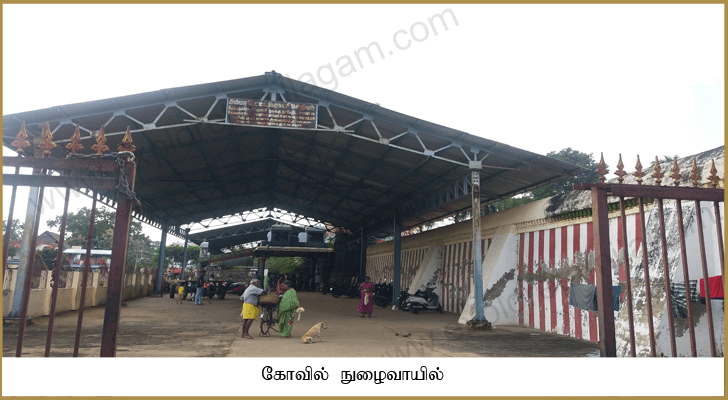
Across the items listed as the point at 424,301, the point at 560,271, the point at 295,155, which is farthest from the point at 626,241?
the point at 295,155

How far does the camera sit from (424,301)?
15711 mm

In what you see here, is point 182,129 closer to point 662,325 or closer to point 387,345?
point 387,345

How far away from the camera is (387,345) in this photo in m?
8.26

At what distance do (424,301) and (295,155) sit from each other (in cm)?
716

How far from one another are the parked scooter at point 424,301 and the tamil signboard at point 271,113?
787cm

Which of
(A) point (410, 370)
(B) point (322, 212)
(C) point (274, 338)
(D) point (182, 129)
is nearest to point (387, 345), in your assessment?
(C) point (274, 338)

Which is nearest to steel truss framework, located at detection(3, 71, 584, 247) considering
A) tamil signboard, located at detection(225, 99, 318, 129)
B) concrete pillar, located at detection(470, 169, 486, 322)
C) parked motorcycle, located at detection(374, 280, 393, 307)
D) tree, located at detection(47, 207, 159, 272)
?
tamil signboard, located at detection(225, 99, 318, 129)

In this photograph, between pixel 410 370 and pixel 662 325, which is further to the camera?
pixel 662 325

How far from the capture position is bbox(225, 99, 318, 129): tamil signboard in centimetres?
1061

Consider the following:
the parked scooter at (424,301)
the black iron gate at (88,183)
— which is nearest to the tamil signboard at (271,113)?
the black iron gate at (88,183)

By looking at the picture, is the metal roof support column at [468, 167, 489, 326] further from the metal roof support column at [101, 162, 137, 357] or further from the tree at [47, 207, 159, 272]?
the tree at [47, 207, 159, 272]

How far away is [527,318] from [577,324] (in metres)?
2.00

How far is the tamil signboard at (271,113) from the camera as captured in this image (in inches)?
418

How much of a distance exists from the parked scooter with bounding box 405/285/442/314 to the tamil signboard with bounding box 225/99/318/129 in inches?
310
